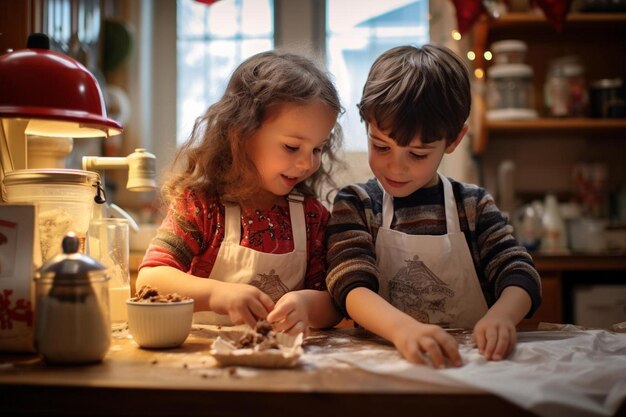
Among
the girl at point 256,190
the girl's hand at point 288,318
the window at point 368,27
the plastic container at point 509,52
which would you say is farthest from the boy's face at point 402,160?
the window at point 368,27

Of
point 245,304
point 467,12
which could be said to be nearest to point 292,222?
point 245,304

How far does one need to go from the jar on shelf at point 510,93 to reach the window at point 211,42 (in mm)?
1150

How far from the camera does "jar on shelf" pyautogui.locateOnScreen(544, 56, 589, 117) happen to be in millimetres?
2533

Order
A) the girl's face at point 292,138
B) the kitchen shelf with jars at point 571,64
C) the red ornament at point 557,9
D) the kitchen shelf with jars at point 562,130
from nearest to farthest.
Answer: the girl's face at point 292,138 → the red ornament at point 557,9 → the kitchen shelf with jars at point 562,130 → the kitchen shelf with jars at point 571,64

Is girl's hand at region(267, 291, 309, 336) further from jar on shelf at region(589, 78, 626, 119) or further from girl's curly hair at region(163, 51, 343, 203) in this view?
jar on shelf at region(589, 78, 626, 119)

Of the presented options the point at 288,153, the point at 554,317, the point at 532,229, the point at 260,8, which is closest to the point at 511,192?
the point at 532,229

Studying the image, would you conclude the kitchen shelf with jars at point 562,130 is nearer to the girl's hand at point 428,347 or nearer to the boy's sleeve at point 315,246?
the boy's sleeve at point 315,246

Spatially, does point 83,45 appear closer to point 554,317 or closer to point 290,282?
point 290,282

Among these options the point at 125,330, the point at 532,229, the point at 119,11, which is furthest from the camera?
the point at 119,11

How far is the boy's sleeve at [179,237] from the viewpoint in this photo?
3.62 ft

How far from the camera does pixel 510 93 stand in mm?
2494

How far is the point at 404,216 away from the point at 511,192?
155cm

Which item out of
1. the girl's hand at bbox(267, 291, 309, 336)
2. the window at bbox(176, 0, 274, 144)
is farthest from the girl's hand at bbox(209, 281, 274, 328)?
the window at bbox(176, 0, 274, 144)

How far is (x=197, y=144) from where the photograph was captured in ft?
4.14
